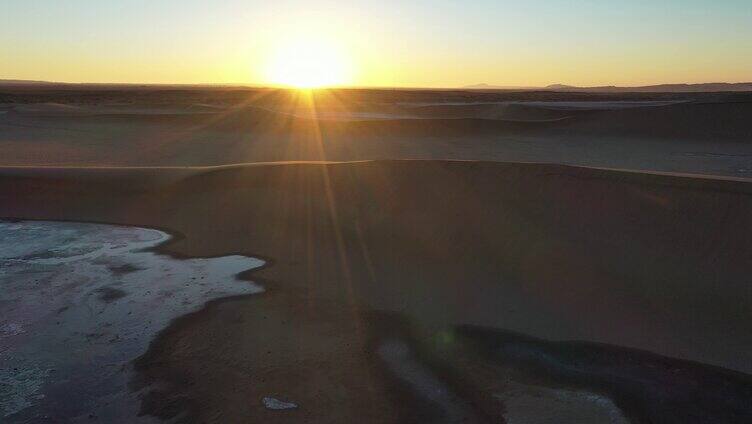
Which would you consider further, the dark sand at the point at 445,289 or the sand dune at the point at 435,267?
the sand dune at the point at 435,267

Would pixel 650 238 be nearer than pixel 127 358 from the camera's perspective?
No

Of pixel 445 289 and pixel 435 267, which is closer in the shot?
pixel 445 289

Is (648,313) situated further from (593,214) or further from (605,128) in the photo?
(605,128)

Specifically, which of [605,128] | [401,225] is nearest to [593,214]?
[401,225]

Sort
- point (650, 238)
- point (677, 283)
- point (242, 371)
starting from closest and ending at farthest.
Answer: point (242, 371) < point (677, 283) < point (650, 238)

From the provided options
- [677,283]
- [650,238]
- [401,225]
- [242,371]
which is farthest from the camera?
[401,225]

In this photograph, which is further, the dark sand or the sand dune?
the sand dune

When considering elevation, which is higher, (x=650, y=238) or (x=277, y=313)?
(x=650, y=238)
